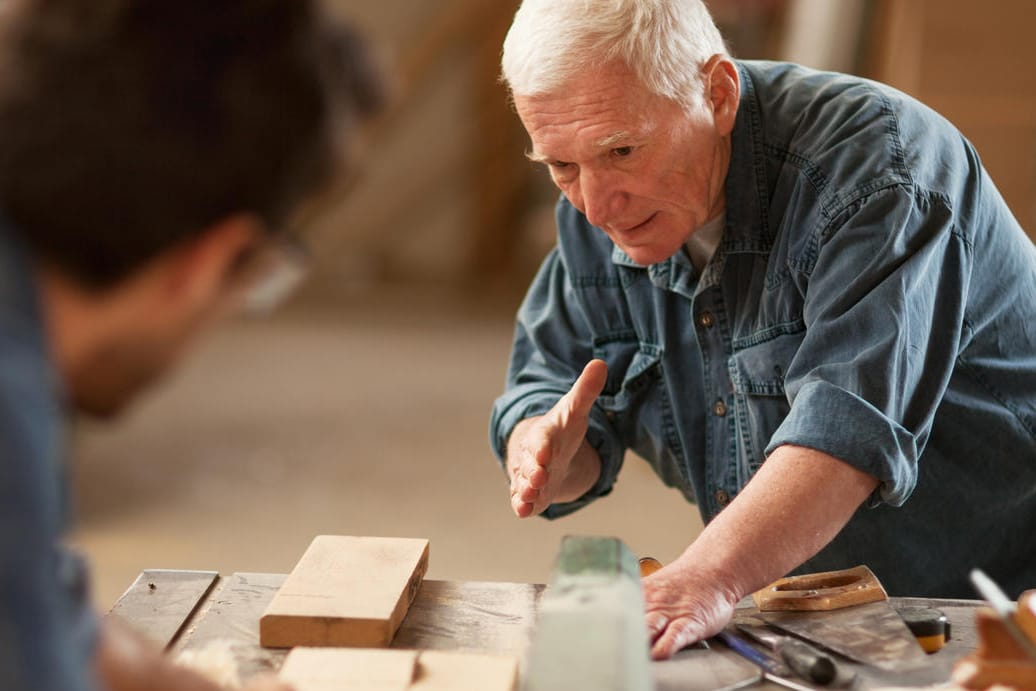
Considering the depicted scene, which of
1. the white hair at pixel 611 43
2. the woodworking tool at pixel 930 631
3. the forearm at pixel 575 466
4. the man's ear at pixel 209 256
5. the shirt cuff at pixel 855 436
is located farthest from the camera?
the forearm at pixel 575 466

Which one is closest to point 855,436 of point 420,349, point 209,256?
point 209,256

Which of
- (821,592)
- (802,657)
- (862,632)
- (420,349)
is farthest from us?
(420,349)

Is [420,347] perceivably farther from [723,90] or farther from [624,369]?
[723,90]

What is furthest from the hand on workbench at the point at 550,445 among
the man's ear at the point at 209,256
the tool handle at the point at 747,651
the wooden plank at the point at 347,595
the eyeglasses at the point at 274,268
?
the man's ear at the point at 209,256

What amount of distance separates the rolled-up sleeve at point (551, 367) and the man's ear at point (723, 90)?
0.44 m

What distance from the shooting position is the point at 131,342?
1.05 m

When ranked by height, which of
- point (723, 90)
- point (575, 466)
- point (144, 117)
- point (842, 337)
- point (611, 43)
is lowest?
point (575, 466)

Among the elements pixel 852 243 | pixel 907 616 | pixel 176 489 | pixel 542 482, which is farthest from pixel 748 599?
pixel 176 489

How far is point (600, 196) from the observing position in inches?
78.4

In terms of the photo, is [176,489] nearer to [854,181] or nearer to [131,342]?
[854,181]

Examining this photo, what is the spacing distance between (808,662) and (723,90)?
3.09ft

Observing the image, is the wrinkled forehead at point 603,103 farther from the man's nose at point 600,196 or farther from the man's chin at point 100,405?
the man's chin at point 100,405

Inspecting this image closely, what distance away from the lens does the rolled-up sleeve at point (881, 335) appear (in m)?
1.72

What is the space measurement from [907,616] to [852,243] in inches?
21.4
